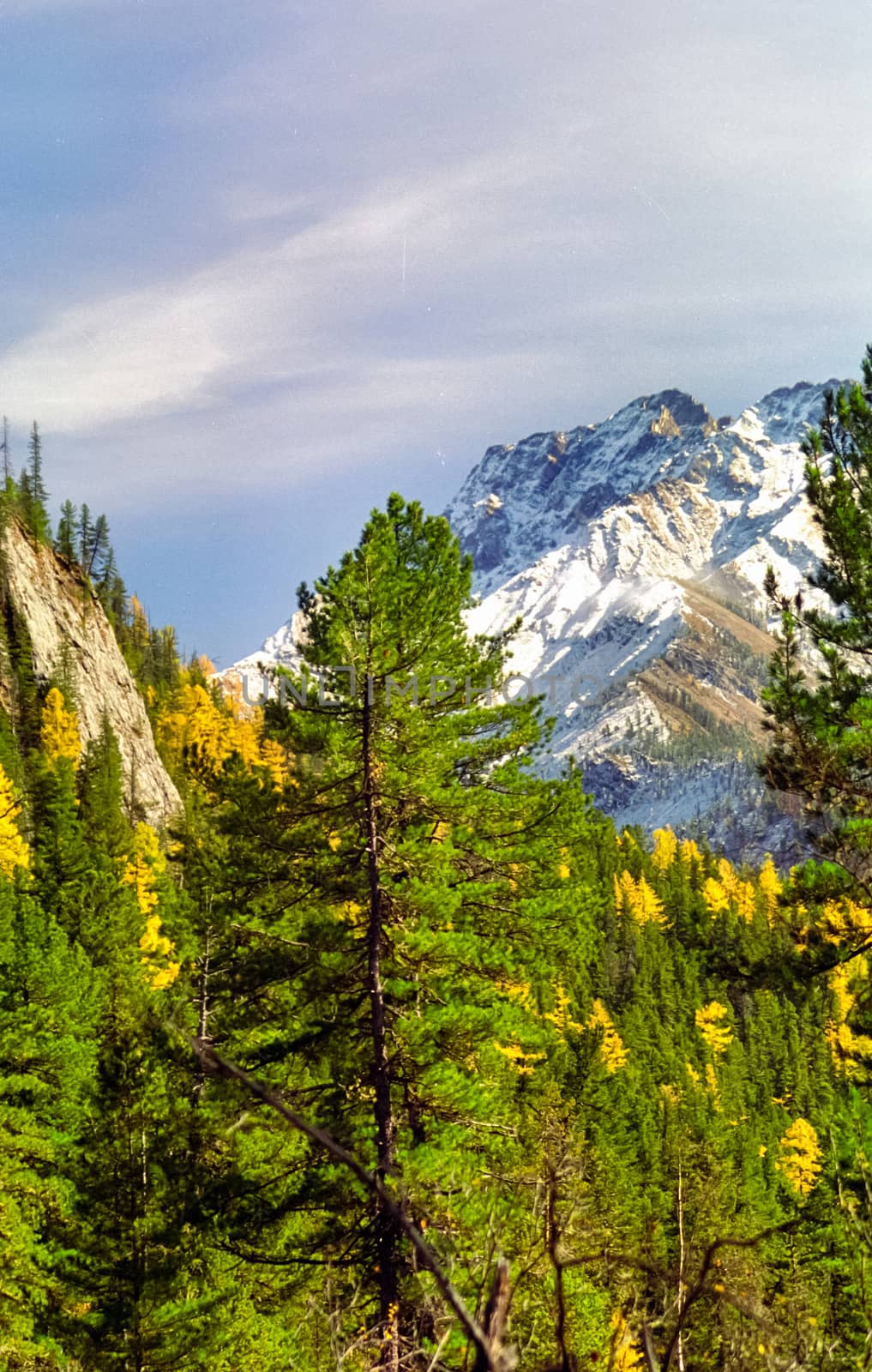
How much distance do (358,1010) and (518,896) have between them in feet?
7.45

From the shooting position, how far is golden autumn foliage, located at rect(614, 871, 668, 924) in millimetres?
73625

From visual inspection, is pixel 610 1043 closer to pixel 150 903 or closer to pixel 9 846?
pixel 150 903

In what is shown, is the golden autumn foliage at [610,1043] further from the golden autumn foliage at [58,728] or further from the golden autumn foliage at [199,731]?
the golden autumn foliage at [58,728]

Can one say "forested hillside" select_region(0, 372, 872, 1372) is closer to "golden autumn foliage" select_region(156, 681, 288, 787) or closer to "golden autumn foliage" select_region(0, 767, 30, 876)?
"golden autumn foliage" select_region(0, 767, 30, 876)

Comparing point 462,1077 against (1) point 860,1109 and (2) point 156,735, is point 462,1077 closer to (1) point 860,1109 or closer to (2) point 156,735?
(1) point 860,1109

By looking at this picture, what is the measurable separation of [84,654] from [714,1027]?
1687 inches

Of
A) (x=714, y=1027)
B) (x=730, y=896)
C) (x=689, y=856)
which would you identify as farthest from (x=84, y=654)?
(x=689, y=856)

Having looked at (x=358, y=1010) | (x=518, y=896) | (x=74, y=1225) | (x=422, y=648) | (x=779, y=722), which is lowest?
(x=74, y=1225)

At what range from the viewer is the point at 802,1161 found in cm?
4256

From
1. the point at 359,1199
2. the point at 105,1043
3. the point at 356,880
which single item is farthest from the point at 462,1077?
the point at 105,1043

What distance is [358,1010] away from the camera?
10.7 meters

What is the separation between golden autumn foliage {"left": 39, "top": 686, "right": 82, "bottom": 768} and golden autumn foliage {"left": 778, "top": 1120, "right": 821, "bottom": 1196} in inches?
1456

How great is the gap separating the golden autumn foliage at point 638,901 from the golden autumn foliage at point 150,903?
145 feet

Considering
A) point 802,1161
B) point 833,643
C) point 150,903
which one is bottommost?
point 802,1161
